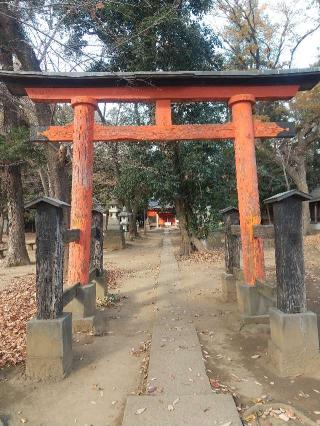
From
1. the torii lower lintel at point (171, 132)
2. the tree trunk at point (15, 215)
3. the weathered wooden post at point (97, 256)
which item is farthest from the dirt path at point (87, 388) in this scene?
the tree trunk at point (15, 215)

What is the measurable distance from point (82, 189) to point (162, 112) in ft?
6.29

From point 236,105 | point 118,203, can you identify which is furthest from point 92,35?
point 118,203

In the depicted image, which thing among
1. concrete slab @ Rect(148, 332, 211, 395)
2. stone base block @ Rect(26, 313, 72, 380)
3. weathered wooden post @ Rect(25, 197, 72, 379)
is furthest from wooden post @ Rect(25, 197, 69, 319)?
concrete slab @ Rect(148, 332, 211, 395)

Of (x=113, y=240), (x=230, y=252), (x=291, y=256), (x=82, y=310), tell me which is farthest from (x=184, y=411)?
(x=113, y=240)

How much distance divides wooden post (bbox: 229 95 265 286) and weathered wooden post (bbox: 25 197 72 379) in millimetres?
2989

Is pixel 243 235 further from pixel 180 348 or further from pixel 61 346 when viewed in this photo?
pixel 61 346

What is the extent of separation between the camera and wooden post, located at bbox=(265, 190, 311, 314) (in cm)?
378

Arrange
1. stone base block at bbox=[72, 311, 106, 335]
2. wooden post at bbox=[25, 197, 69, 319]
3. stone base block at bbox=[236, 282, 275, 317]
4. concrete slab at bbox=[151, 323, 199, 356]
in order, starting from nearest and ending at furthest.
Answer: wooden post at bbox=[25, 197, 69, 319] → concrete slab at bbox=[151, 323, 199, 356] → stone base block at bbox=[72, 311, 106, 335] → stone base block at bbox=[236, 282, 275, 317]

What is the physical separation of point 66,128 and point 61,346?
11.8ft

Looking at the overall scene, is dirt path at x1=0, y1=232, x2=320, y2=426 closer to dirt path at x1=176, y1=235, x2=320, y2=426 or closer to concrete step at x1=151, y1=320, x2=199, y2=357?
dirt path at x1=176, y1=235, x2=320, y2=426

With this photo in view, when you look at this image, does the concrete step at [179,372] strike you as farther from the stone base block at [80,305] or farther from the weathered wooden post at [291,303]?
the stone base block at [80,305]

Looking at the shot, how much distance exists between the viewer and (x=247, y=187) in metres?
5.79

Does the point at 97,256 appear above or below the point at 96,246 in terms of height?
below

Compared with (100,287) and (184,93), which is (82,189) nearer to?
(184,93)
